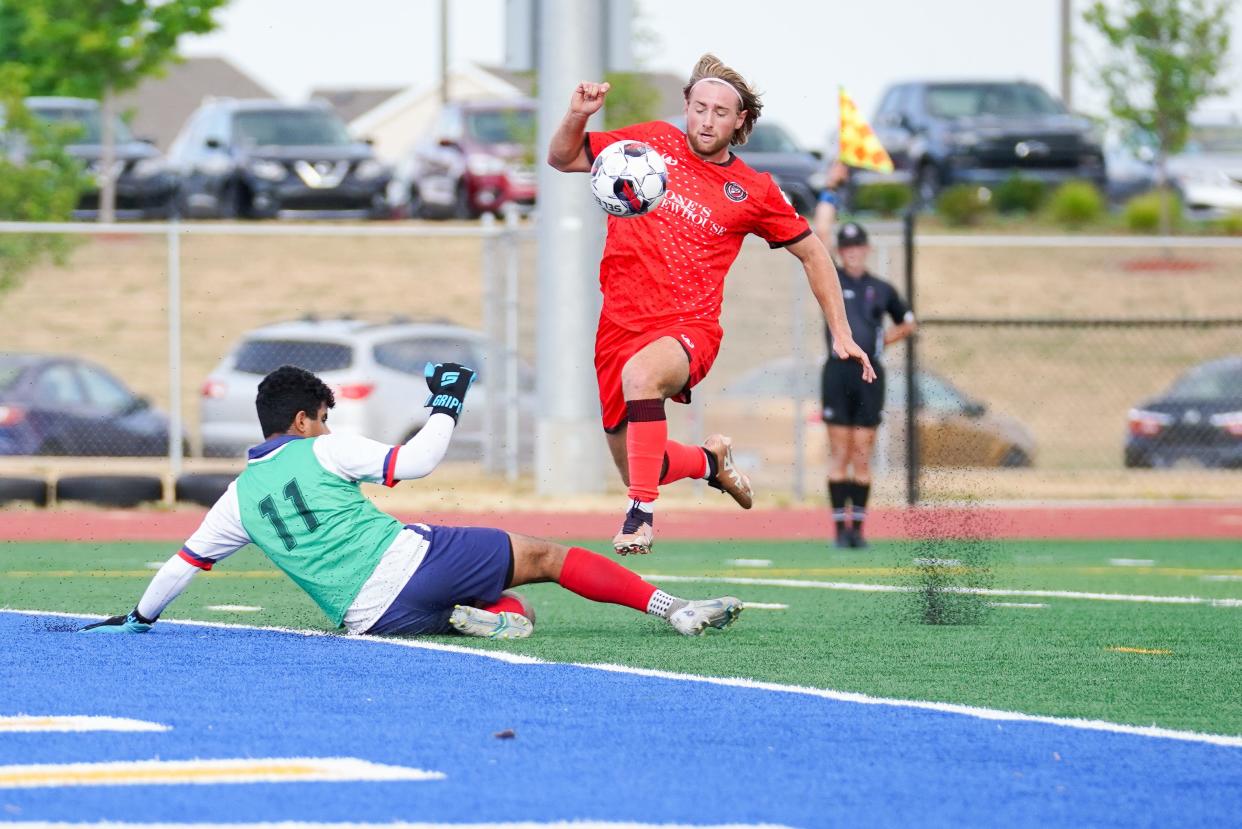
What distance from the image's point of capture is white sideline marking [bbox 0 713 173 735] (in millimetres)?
5750

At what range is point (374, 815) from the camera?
4.66 meters

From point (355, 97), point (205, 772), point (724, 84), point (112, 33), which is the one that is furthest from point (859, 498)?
point (355, 97)

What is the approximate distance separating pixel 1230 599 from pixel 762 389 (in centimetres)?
977

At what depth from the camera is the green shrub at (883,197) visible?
111ft

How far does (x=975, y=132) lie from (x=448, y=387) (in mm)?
24126

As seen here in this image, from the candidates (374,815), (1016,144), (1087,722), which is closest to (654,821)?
(374,815)

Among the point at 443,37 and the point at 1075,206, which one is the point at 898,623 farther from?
the point at 443,37

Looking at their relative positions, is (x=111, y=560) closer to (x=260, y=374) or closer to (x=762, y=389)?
(x=260, y=374)

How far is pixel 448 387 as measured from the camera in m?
7.62

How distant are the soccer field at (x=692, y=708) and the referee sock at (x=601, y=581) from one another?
17cm

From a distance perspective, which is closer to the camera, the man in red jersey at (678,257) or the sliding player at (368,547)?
the sliding player at (368,547)

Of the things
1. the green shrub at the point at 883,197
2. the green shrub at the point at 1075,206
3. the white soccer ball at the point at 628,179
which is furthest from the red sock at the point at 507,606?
the green shrub at the point at 883,197

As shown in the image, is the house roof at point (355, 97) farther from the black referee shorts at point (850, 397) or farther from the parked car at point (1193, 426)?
the black referee shorts at point (850, 397)

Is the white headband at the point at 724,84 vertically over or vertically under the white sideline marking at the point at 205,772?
over
